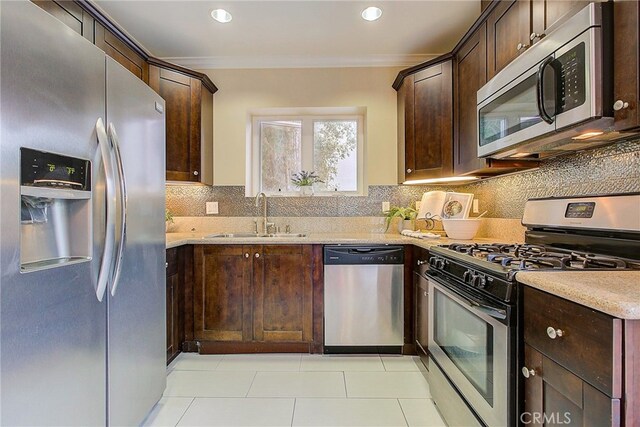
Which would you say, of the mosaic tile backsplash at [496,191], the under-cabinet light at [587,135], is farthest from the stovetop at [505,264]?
the under-cabinet light at [587,135]

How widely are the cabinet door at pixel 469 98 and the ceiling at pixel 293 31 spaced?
0.34m

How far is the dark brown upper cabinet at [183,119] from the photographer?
8.56ft

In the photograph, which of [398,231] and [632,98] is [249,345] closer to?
[398,231]

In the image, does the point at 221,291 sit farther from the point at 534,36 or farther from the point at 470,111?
the point at 534,36

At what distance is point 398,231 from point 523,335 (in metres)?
1.91

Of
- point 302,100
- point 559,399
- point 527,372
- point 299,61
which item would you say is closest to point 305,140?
point 302,100

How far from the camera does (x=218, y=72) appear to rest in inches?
120

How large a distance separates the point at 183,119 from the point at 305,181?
3.85 feet

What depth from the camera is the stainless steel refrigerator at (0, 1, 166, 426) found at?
0.92 m

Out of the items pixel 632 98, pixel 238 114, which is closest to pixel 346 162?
pixel 238 114

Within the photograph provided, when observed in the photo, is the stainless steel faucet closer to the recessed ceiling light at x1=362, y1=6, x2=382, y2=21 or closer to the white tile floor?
the white tile floor

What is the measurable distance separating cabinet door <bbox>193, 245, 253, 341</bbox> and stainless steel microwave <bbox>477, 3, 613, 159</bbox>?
1.89m

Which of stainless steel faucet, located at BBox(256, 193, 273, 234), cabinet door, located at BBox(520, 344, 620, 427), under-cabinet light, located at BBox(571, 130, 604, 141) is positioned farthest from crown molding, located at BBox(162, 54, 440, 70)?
cabinet door, located at BBox(520, 344, 620, 427)

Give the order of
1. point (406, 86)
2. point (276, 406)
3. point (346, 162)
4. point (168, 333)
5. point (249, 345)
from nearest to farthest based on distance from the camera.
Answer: point (276, 406) → point (168, 333) → point (249, 345) → point (406, 86) → point (346, 162)
